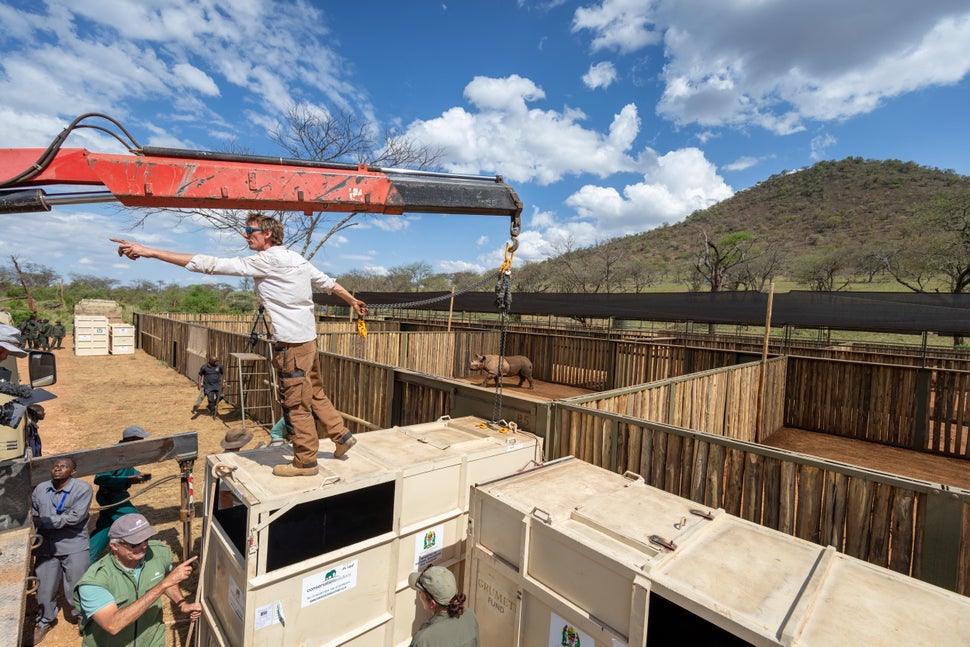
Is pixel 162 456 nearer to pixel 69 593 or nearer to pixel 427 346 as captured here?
pixel 69 593

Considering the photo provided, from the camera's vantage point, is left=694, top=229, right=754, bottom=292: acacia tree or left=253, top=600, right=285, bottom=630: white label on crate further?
left=694, top=229, right=754, bottom=292: acacia tree

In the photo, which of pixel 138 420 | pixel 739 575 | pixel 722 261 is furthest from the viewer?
pixel 722 261

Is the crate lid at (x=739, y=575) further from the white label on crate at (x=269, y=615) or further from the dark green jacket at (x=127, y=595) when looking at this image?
the dark green jacket at (x=127, y=595)

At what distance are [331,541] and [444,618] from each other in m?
0.99

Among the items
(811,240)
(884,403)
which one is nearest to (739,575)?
(884,403)

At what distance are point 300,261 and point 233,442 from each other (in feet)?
9.27

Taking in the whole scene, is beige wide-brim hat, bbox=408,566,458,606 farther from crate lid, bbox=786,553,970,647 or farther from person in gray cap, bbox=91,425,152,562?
person in gray cap, bbox=91,425,152,562

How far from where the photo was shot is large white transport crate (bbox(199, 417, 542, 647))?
2895mm

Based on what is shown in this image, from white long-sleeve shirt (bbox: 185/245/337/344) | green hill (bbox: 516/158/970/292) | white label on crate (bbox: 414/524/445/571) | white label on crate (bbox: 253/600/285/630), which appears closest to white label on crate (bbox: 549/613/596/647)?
white label on crate (bbox: 414/524/445/571)

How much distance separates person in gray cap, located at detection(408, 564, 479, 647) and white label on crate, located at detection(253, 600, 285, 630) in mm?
884

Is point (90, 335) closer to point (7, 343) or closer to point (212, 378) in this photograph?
point (212, 378)

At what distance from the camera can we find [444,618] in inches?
114

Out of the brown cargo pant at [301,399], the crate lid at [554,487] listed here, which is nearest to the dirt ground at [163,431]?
the brown cargo pant at [301,399]

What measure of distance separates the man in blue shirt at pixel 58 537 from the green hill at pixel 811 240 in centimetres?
3877
